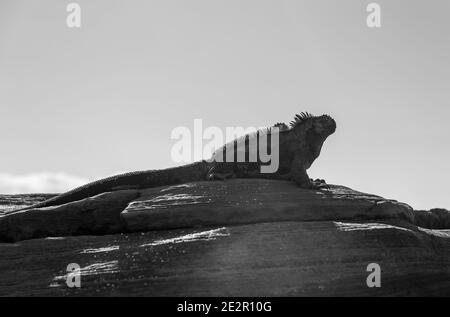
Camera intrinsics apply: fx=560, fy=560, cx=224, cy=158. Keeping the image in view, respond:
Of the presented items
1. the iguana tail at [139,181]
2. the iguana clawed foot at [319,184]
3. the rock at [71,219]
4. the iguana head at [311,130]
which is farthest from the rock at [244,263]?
the iguana head at [311,130]

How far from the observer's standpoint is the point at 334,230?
53.2 feet

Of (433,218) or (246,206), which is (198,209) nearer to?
(246,206)

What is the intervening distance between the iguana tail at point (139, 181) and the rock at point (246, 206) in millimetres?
1481

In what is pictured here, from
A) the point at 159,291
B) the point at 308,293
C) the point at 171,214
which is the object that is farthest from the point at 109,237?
the point at 308,293

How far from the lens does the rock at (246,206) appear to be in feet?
55.6

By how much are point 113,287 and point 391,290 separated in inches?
295

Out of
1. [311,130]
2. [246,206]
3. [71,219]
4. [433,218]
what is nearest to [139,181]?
[71,219]

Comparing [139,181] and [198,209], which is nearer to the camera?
[198,209]

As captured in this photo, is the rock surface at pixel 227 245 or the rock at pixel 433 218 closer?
Result: the rock surface at pixel 227 245

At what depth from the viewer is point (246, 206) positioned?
55.9 feet

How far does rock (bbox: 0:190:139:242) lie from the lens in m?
18.5

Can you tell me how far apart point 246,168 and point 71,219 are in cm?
623

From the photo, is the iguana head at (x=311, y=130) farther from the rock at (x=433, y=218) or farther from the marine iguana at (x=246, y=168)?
the rock at (x=433, y=218)

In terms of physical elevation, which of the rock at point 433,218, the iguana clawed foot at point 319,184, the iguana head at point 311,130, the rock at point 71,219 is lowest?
the rock at point 433,218
